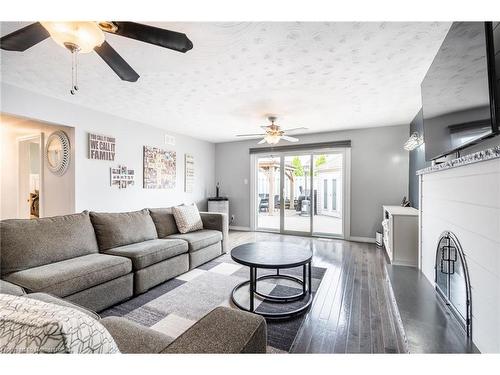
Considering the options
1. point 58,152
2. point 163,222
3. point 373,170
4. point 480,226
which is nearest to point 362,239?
point 373,170

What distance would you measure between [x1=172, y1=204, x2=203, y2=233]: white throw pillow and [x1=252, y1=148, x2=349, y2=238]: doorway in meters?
2.45

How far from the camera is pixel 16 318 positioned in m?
0.58

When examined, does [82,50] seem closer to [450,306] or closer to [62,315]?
[62,315]

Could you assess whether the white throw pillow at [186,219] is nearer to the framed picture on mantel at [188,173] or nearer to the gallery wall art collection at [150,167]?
the gallery wall art collection at [150,167]

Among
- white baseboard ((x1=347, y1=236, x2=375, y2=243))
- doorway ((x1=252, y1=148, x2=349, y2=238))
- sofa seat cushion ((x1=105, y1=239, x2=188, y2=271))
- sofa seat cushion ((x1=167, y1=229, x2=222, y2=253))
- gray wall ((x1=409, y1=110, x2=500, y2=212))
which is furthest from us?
doorway ((x1=252, y1=148, x2=349, y2=238))

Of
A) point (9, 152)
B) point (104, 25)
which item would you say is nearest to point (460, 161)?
point (104, 25)

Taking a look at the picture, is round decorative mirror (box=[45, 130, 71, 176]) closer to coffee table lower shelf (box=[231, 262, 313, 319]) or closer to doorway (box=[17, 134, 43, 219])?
doorway (box=[17, 134, 43, 219])

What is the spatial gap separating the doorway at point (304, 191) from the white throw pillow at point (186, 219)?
8.03ft

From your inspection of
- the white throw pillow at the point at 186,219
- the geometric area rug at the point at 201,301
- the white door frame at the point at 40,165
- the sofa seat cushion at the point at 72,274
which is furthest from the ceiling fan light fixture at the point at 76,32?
the white door frame at the point at 40,165

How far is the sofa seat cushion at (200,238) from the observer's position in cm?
309

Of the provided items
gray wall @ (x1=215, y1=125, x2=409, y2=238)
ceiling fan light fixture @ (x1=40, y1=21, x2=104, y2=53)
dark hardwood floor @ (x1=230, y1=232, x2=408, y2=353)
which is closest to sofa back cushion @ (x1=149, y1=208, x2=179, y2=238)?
dark hardwood floor @ (x1=230, y1=232, x2=408, y2=353)

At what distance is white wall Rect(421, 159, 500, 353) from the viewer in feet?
3.81

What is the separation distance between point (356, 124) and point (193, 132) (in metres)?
3.40

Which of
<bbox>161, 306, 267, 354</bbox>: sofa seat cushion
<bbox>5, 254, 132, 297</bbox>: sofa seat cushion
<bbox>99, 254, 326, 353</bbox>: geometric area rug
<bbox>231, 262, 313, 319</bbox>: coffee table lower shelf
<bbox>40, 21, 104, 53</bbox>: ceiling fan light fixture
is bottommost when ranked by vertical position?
<bbox>99, 254, 326, 353</bbox>: geometric area rug
